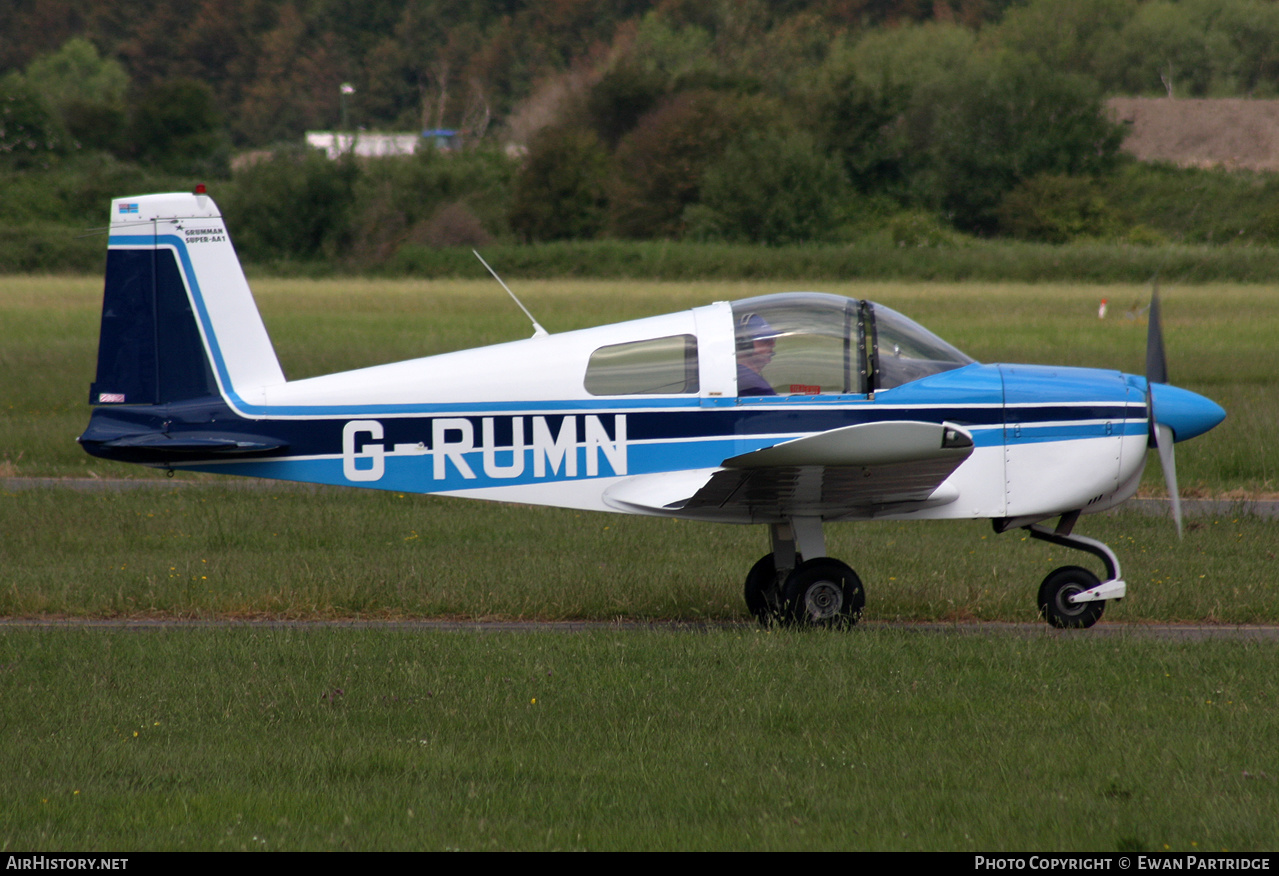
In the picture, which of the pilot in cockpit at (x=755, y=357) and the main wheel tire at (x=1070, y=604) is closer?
the pilot in cockpit at (x=755, y=357)

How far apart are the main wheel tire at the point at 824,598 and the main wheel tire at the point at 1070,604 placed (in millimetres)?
1228

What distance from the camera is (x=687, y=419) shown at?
8.02 meters

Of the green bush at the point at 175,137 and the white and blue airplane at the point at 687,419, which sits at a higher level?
the green bush at the point at 175,137

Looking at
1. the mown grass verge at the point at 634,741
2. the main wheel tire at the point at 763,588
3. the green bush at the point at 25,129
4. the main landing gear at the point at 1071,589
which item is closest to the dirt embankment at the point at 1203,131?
the main landing gear at the point at 1071,589

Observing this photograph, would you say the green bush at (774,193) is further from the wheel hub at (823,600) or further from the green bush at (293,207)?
the wheel hub at (823,600)

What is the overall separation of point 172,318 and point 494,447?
2.24 m

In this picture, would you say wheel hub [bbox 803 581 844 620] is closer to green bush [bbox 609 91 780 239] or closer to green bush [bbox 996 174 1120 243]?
Answer: green bush [bbox 996 174 1120 243]

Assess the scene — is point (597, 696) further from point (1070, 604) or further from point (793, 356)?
point (1070, 604)

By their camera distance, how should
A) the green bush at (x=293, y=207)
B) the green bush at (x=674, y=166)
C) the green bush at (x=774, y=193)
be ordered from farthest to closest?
the green bush at (x=674, y=166), the green bush at (x=293, y=207), the green bush at (x=774, y=193)

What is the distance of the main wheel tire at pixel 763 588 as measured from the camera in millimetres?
8698

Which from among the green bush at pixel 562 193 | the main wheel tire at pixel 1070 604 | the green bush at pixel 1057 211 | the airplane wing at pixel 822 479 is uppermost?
the green bush at pixel 562 193

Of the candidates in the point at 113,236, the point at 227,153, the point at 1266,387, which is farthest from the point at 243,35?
the point at 113,236

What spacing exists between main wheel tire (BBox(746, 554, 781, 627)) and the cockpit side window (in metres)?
1.49

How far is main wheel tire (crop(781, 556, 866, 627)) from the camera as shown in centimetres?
803
